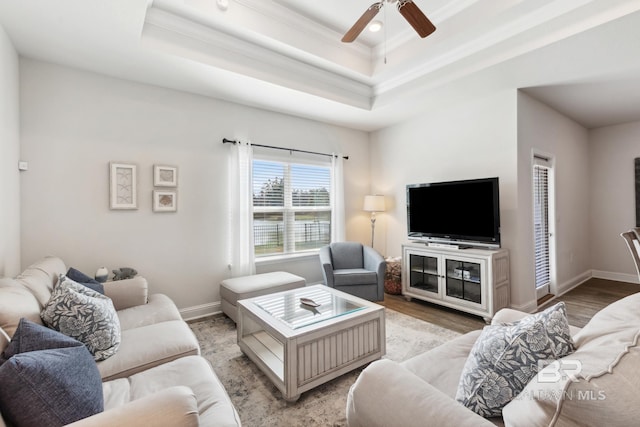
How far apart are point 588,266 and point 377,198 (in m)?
3.99

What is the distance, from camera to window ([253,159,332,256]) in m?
4.00

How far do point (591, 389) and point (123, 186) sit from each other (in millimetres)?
3624

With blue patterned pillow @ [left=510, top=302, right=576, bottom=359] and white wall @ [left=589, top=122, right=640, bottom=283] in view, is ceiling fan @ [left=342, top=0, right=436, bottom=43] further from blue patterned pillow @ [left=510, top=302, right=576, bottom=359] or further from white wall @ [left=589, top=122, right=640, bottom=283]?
white wall @ [left=589, top=122, right=640, bottom=283]

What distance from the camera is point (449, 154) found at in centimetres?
394

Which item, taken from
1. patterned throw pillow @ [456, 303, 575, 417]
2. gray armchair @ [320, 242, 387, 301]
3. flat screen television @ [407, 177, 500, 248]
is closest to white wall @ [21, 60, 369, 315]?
gray armchair @ [320, 242, 387, 301]

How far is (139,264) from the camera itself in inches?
122

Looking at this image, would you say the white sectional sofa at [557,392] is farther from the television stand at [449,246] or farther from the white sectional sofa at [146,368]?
the television stand at [449,246]

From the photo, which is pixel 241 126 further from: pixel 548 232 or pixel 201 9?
pixel 548 232

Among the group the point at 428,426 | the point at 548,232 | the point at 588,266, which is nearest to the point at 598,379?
the point at 428,426

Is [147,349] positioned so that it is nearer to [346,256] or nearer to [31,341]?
[31,341]

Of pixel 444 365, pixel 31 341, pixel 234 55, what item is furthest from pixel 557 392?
pixel 234 55

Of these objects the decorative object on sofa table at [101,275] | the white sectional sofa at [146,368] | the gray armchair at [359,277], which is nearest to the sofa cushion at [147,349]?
the white sectional sofa at [146,368]

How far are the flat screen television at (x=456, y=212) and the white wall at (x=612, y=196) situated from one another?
333cm

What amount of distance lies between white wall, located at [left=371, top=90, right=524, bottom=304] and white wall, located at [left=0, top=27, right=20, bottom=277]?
4.14 meters
